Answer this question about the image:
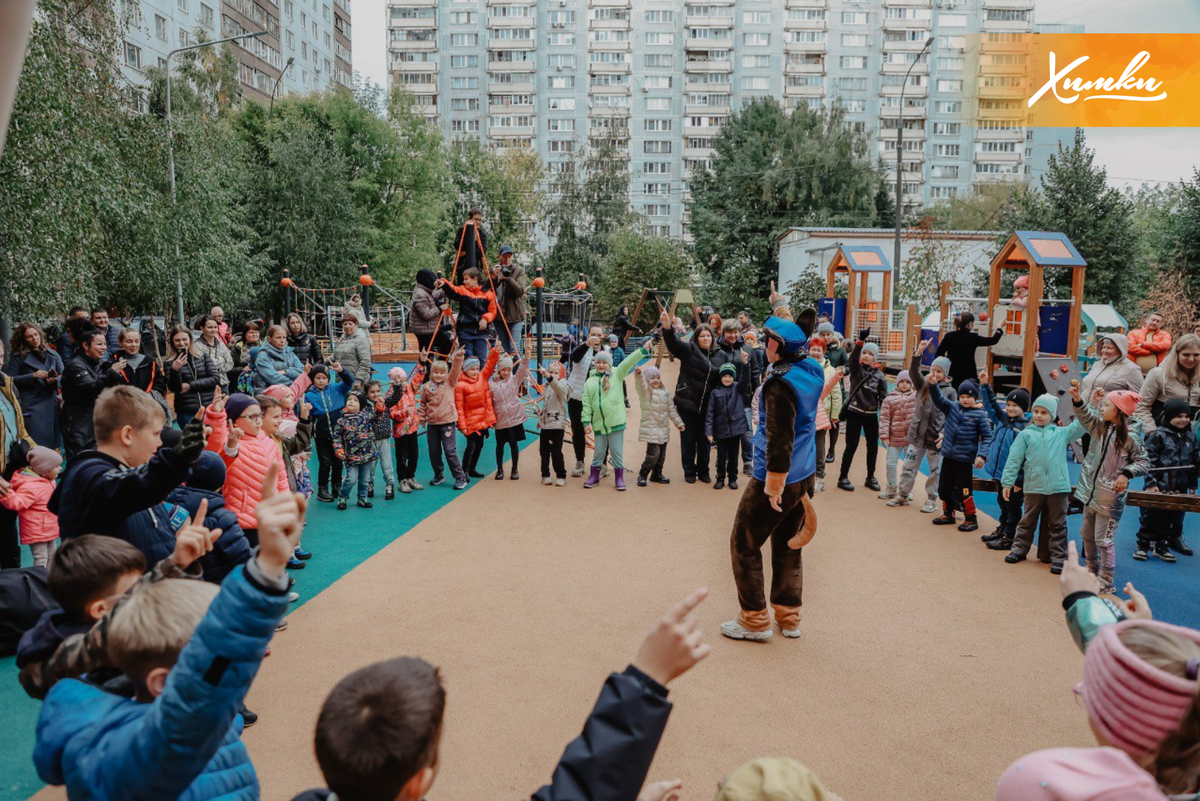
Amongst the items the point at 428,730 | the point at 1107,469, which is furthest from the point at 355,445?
the point at 428,730

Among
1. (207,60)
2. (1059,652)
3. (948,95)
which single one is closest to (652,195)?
(948,95)

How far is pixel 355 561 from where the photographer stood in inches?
282

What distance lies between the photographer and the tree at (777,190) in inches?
1670

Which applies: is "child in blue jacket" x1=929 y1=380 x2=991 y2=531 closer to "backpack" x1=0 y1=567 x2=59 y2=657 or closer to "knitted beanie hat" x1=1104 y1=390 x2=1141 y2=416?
"knitted beanie hat" x1=1104 y1=390 x2=1141 y2=416

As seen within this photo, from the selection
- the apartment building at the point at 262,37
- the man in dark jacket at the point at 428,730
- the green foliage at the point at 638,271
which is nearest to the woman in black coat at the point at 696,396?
the man in dark jacket at the point at 428,730

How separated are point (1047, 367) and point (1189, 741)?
13293 millimetres

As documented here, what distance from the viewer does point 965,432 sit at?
Result: 8055 mm

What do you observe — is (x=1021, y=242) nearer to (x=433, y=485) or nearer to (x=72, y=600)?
(x=433, y=485)

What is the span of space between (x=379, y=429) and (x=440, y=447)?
1.27 m

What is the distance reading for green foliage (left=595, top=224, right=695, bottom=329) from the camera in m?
34.5

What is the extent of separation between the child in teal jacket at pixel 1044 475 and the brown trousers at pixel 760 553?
260 centimetres

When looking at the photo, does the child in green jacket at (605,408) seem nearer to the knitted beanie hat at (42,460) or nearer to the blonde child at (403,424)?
the blonde child at (403,424)

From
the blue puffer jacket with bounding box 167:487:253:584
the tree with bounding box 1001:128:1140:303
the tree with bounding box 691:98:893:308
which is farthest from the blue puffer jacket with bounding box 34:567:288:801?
the tree with bounding box 691:98:893:308

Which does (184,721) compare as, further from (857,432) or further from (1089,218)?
(1089,218)
